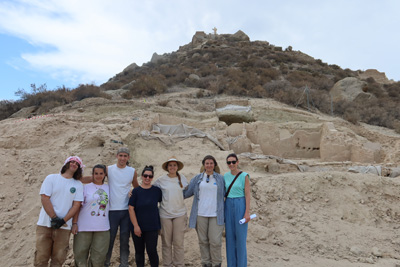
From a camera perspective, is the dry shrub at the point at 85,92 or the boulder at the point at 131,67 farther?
the boulder at the point at 131,67

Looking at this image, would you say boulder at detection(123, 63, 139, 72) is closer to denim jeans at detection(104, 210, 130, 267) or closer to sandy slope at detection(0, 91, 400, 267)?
sandy slope at detection(0, 91, 400, 267)

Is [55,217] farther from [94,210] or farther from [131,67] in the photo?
[131,67]

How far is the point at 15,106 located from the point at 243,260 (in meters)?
15.4

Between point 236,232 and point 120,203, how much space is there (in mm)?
1453

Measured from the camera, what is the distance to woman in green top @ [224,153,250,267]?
10.2ft

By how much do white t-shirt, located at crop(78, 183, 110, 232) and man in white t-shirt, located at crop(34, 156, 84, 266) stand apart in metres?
0.09

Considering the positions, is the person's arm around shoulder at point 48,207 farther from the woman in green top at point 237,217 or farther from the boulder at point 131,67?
the boulder at point 131,67

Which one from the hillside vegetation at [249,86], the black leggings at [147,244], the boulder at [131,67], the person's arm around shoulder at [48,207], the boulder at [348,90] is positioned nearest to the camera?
the person's arm around shoulder at [48,207]

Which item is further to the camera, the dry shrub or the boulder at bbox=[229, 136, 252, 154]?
the dry shrub

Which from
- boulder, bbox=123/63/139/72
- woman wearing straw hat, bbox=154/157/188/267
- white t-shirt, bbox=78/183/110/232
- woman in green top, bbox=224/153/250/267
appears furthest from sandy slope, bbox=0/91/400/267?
boulder, bbox=123/63/139/72

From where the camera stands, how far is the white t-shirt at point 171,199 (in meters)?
3.17

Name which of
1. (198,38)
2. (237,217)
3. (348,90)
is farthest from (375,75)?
(237,217)

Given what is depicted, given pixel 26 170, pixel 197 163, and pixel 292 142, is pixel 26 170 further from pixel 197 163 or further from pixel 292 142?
pixel 292 142

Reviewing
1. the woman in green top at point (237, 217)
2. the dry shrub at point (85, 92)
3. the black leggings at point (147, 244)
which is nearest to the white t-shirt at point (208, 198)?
the woman in green top at point (237, 217)
